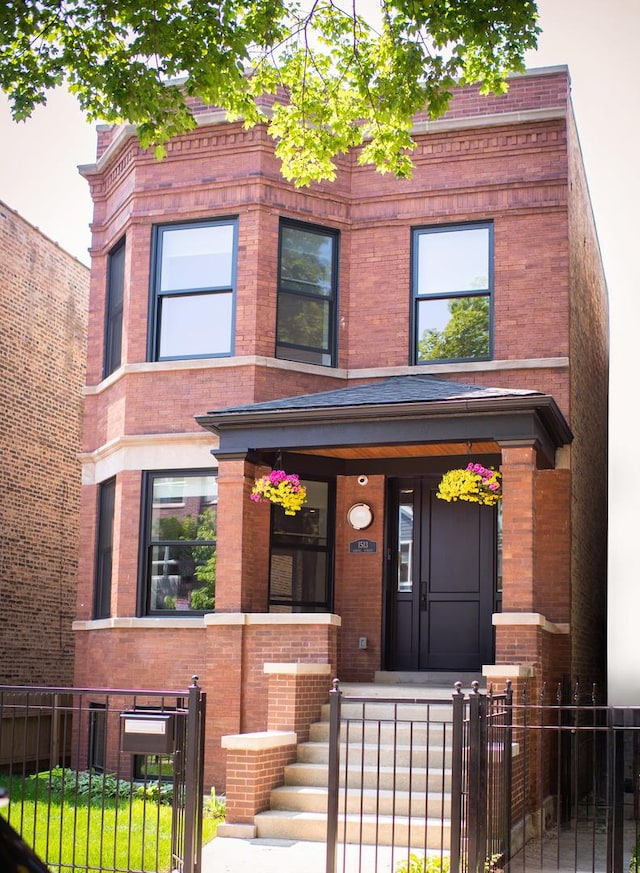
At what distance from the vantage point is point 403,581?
14141 millimetres

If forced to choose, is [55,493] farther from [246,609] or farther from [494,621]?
[494,621]

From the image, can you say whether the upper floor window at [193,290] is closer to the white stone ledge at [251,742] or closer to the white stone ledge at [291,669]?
the white stone ledge at [291,669]

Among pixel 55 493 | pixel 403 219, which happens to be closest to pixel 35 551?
pixel 55 493

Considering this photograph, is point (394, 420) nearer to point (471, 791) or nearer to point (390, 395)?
point (390, 395)

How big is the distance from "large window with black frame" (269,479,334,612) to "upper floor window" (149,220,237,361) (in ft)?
7.25

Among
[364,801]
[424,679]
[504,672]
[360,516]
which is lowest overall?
[364,801]

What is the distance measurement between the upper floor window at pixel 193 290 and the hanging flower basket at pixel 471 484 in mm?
3616

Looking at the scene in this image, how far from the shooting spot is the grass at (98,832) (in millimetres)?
8383

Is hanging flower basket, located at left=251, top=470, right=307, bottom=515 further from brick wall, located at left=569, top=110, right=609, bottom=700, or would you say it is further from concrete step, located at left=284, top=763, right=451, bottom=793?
brick wall, located at left=569, top=110, right=609, bottom=700

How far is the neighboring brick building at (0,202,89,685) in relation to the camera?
59.0 feet

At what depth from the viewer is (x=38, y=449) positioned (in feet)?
61.3

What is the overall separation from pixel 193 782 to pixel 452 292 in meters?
8.08

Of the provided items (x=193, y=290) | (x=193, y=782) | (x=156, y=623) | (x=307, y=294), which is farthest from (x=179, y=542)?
(x=193, y=782)

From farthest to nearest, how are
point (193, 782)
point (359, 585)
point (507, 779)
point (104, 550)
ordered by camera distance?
point (104, 550), point (359, 585), point (507, 779), point (193, 782)
